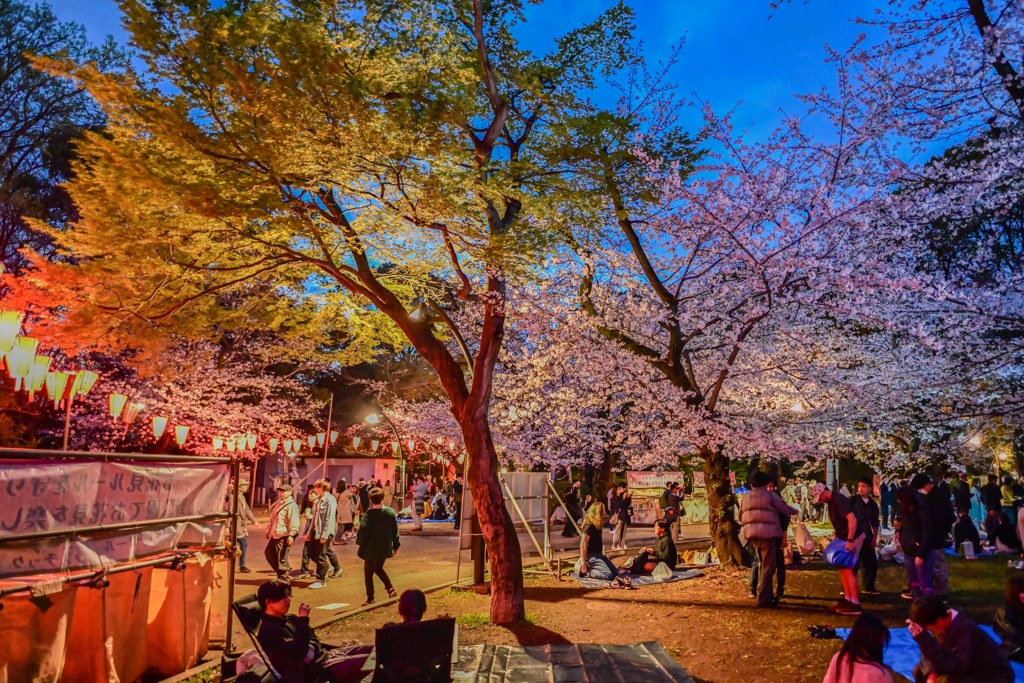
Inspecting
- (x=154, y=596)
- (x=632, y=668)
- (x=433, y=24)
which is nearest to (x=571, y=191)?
(x=433, y=24)

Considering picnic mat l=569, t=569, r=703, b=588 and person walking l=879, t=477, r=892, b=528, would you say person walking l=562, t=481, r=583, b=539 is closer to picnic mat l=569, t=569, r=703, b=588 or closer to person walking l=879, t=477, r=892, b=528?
picnic mat l=569, t=569, r=703, b=588

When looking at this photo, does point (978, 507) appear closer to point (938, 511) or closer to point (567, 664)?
point (938, 511)

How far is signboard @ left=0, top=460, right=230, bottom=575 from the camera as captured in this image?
195 inches

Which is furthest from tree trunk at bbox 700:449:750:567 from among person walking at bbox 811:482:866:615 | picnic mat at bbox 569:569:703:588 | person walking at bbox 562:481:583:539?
person walking at bbox 562:481:583:539

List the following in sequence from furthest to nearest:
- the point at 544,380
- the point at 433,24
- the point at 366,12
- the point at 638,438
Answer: the point at 544,380
the point at 638,438
the point at 433,24
the point at 366,12

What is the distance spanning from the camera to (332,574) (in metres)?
13.2

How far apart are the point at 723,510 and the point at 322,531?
8097mm

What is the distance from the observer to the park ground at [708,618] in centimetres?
713

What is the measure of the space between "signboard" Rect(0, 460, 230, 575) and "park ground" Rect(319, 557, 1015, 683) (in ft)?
8.60

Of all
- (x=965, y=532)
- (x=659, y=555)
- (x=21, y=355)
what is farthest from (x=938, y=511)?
(x=21, y=355)

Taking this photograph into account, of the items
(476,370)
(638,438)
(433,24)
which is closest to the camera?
(433,24)

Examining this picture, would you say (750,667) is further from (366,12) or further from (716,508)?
(366,12)

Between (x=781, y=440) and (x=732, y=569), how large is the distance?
Result: 9.79 feet

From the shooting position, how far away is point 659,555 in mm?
13242
